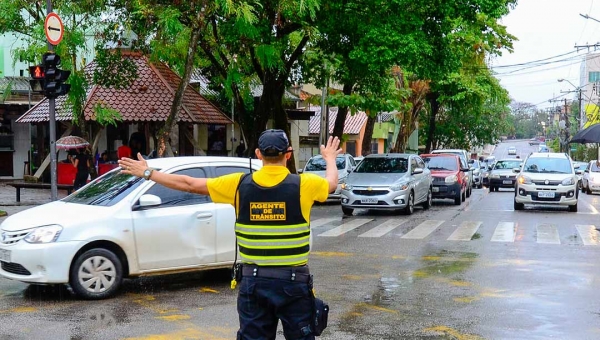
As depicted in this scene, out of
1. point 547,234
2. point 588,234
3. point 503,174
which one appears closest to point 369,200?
point 547,234

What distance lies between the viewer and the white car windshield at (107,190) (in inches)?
358

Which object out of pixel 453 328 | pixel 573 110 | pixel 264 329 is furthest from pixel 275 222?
pixel 573 110

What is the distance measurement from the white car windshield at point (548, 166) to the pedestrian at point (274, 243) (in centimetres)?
1867

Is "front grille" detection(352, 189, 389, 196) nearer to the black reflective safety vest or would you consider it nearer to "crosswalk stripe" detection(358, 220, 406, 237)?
"crosswalk stripe" detection(358, 220, 406, 237)

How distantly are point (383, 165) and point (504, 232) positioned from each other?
592 centimetres

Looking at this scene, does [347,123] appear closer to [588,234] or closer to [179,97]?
[179,97]

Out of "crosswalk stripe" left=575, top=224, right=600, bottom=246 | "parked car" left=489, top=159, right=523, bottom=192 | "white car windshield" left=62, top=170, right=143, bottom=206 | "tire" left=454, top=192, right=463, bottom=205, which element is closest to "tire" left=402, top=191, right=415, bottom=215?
"crosswalk stripe" left=575, top=224, right=600, bottom=246

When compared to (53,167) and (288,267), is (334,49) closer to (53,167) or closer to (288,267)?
(53,167)

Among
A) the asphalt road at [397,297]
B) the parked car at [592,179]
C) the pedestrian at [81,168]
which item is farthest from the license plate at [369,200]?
the parked car at [592,179]

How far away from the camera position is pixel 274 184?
14.8 ft

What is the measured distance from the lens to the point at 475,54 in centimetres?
3606

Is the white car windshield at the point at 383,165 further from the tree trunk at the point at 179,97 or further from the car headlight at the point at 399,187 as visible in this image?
the tree trunk at the point at 179,97

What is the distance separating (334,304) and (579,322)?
259 cm

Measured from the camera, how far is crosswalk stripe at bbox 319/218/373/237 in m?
15.6
